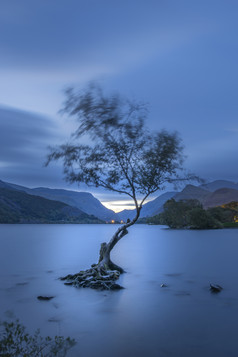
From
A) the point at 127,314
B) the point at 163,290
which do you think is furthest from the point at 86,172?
the point at 127,314

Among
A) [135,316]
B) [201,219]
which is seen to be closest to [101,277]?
[135,316]

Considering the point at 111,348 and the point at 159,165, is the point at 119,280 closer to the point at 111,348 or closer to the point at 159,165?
the point at 159,165

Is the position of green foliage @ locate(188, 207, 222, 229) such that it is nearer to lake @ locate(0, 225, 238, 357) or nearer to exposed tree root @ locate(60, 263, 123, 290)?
lake @ locate(0, 225, 238, 357)

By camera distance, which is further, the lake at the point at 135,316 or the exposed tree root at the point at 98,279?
the exposed tree root at the point at 98,279

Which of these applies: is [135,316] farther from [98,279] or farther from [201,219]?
[201,219]

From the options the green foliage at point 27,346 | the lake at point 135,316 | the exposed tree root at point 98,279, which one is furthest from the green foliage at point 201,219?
the green foliage at point 27,346

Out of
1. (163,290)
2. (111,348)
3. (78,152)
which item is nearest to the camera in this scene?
(111,348)

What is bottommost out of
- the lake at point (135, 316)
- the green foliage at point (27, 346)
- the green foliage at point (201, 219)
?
the lake at point (135, 316)

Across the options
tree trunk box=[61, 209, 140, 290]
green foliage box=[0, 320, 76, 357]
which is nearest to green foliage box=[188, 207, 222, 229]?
tree trunk box=[61, 209, 140, 290]

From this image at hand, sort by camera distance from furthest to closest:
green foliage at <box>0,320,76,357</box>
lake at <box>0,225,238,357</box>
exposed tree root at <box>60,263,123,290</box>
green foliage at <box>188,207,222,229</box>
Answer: green foliage at <box>188,207,222,229</box>, exposed tree root at <box>60,263,123,290</box>, lake at <box>0,225,238,357</box>, green foliage at <box>0,320,76,357</box>

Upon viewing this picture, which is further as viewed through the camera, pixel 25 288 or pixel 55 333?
pixel 25 288

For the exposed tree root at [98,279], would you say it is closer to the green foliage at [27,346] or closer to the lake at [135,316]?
the lake at [135,316]

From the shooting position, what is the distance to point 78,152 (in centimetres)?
2833

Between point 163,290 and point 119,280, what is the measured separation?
5.50 m
